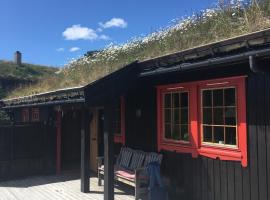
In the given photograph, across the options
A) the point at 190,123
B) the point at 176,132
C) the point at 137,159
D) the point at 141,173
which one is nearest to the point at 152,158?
the point at 141,173

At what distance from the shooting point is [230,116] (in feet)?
20.5

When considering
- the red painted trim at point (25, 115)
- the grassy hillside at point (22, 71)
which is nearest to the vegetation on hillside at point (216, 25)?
the red painted trim at point (25, 115)

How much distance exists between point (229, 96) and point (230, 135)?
65 centimetres

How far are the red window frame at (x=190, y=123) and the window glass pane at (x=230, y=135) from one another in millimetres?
708

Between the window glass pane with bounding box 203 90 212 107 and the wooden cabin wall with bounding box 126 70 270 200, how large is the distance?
13.6 inches

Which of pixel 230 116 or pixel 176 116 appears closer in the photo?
pixel 230 116

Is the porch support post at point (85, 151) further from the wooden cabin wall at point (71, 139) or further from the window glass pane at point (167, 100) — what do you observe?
the wooden cabin wall at point (71, 139)

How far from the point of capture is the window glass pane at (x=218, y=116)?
643 cm

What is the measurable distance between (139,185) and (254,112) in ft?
9.77

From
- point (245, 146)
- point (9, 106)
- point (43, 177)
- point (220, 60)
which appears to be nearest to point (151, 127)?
point (245, 146)

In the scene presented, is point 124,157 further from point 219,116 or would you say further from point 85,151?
point 219,116

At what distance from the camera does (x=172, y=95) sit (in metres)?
7.59

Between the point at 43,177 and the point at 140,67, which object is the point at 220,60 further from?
the point at 43,177

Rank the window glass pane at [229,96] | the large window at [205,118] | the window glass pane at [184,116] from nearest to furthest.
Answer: the large window at [205,118]
the window glass pane at [229,96]
the window glass pane at [184,116]
